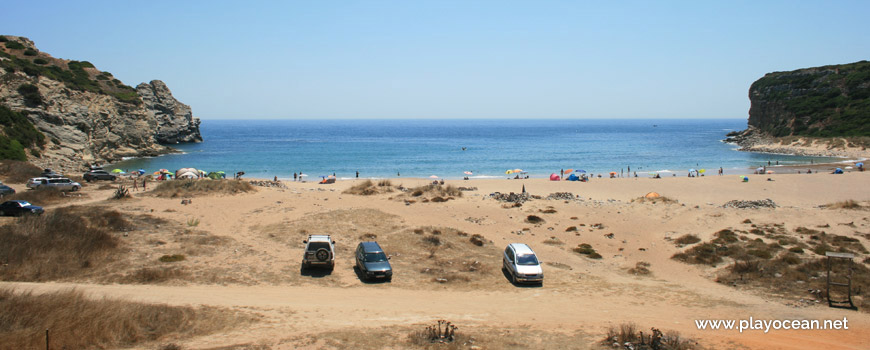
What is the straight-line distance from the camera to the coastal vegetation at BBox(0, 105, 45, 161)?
4762 cm

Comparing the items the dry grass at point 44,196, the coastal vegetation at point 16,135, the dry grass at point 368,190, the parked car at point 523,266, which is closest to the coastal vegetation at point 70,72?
the coastal vegetation at point 16,135

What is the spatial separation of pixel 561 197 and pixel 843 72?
4727 inches

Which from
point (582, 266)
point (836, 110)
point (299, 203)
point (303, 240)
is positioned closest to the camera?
point (582, 266)

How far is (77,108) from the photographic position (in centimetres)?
6644

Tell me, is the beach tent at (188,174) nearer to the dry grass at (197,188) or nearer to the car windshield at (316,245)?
the dry grass at (197,188)

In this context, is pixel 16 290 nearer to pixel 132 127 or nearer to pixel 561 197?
pixel 561 197

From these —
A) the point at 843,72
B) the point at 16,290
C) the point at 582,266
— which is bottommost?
the point at 582,266

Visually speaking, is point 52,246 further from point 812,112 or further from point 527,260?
point 812,112

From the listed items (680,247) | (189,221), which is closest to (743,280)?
(680,247)

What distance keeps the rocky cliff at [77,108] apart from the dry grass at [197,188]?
28.1 m

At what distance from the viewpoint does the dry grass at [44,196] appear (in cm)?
3023

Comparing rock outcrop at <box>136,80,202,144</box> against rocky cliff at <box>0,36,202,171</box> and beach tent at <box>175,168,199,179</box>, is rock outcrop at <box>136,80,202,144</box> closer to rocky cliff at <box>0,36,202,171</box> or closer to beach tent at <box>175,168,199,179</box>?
rocky cliff at <box>0,36,202,171</box>

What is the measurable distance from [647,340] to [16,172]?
4797 centimetres

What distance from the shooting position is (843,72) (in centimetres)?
11706
